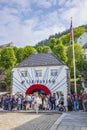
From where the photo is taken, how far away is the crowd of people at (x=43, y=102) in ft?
90.9

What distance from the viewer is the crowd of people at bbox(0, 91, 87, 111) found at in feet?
90.9

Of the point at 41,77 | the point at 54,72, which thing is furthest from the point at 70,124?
the point at 41,77

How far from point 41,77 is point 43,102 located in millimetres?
12556

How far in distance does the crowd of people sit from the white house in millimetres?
9970

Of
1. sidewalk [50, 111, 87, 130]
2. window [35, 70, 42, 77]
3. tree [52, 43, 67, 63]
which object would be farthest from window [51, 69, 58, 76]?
tree [52, 43, 67, 63]

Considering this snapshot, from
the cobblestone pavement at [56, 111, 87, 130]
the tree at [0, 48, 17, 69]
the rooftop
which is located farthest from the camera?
the tree at [0, 48, 17, 69]

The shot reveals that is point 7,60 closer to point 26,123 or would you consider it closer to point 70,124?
point 26,123

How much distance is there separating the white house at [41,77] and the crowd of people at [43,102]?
32.7ft

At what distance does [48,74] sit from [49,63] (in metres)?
1.58

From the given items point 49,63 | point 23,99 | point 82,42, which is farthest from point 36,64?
point 82,42

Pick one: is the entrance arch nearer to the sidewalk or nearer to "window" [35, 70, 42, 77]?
"window" [35, 70, 42, 77]

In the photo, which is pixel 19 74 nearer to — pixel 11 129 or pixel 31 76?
pixel 31 76

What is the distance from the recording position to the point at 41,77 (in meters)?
41.7

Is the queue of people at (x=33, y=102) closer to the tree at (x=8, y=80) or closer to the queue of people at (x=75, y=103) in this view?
the queue of people at (x=75, y=103)
